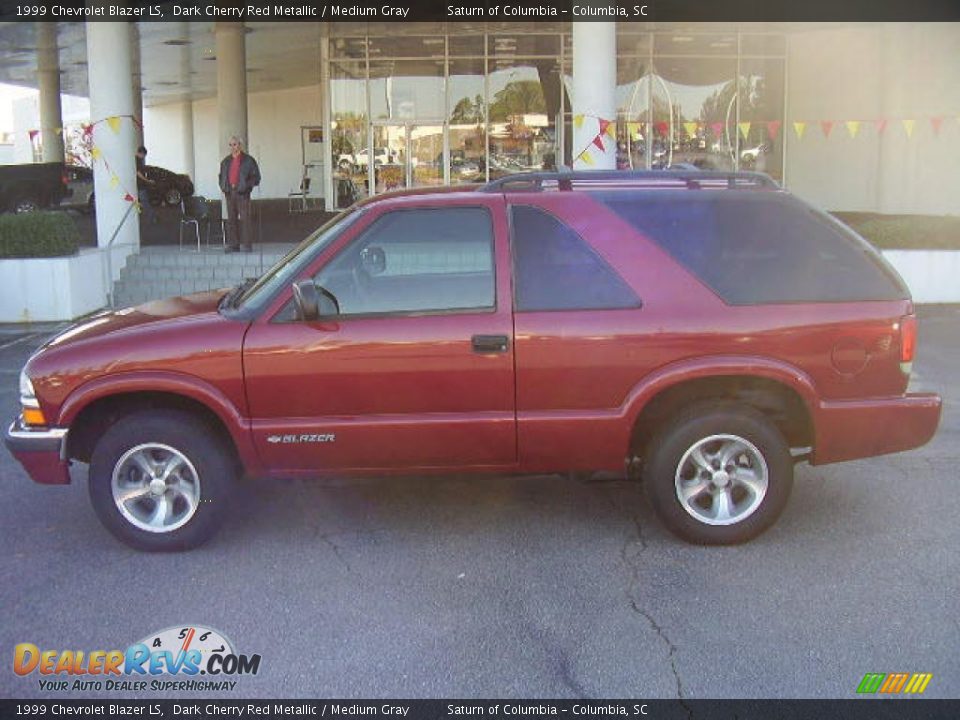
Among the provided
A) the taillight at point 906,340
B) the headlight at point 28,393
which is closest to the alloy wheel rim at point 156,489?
the headlight at point 28,393

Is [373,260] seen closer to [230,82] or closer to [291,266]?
[291,266]

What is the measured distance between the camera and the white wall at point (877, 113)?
20203 mm

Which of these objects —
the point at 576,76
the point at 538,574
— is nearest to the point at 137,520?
the point at 538,574

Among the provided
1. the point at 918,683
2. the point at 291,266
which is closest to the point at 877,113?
the point at 291,266

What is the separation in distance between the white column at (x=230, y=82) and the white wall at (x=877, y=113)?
1374 cm

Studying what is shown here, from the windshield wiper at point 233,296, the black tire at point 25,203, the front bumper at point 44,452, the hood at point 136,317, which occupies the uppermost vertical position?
the black tire at point 25,203

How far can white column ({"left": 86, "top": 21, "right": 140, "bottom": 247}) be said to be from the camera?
1481 centimetres

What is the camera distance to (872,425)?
486cm

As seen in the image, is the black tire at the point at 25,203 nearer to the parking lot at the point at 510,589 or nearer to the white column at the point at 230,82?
the white column at the point at 230,82

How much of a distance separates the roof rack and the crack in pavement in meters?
1.82

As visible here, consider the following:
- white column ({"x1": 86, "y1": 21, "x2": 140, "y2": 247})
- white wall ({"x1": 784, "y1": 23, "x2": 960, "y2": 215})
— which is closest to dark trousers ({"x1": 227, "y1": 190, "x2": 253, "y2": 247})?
white column ({"x1": 86, "y1": 21, "x2": 140, "y2": 247})

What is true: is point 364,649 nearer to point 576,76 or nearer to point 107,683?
point 107,683

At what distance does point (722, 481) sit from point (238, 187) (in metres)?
11.5

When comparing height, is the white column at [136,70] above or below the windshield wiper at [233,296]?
above
